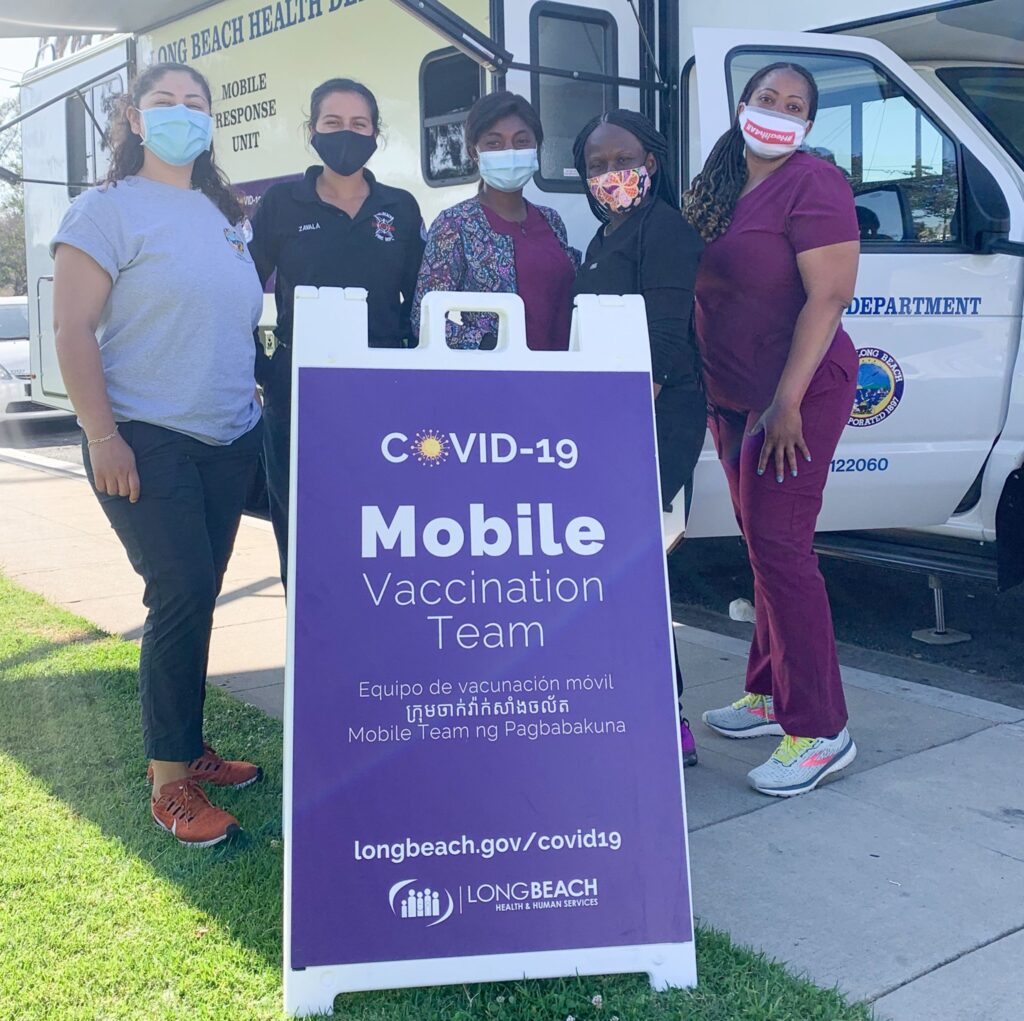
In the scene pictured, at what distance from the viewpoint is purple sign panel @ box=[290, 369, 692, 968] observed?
8.29 feet

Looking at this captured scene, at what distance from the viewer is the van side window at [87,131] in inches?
310

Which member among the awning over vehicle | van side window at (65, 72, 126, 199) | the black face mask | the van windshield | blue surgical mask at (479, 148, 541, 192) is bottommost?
blue surgical mask at (479, 148, 541, 192)

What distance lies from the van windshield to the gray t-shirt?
119 inches

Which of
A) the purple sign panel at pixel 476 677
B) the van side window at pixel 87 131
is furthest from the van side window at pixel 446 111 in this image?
the van side window at pixel 87 131

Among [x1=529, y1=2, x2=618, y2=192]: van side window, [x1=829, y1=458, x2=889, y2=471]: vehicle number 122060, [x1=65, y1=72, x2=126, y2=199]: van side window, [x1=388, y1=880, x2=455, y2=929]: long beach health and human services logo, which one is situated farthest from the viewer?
[x1=65, y1=72, x2=126, y2=199]: van side window

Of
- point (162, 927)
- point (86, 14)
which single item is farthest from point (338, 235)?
point (86, 14)

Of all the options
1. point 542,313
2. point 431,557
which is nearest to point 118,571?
point 542,313

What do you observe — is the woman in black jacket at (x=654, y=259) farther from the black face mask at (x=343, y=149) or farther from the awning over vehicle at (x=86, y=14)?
the awning over vehicle at (x=86, y=14)

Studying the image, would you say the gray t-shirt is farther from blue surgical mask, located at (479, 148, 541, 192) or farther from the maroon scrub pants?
the maroon scrub pants

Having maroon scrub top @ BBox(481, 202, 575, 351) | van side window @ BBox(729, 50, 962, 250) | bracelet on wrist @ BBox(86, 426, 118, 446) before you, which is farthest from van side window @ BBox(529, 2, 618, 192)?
bracelet on wrist @ BBox(86, 426, 118, 446)

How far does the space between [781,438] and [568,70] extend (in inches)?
79.9

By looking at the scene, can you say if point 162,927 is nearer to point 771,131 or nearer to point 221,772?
point 221,772

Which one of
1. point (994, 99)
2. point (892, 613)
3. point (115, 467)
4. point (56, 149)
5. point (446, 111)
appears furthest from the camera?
point (56, 149)

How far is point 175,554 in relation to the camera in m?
3.27
